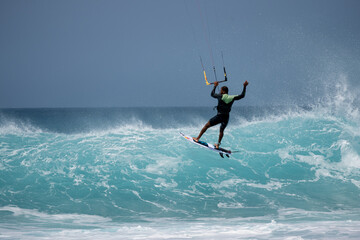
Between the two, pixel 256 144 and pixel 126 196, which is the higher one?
pixel 256 144

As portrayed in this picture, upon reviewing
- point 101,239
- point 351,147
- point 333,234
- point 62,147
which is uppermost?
point 62,147

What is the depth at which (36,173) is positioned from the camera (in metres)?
13.0

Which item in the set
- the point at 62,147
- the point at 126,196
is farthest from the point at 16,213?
the point at 62,147

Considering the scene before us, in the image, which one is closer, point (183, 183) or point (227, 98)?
point (227, 98)

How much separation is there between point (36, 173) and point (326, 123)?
1551 cm

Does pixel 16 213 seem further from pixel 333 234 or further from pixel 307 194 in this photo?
pixel 307 194

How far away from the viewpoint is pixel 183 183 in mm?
12414

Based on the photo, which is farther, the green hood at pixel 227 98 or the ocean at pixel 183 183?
the green hood at pixel 227 98

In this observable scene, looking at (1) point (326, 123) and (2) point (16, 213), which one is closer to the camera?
(2) point (16, 213)

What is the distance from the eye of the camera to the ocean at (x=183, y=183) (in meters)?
8.09

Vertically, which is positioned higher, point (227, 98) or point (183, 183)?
point (227, 98)

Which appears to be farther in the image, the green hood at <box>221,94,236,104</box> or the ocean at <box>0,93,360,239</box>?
the green hood at <box>221,94,236,104</box>

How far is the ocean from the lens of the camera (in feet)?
26.5

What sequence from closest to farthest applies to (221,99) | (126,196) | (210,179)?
(221,99)
(126,196)
(210,179)
